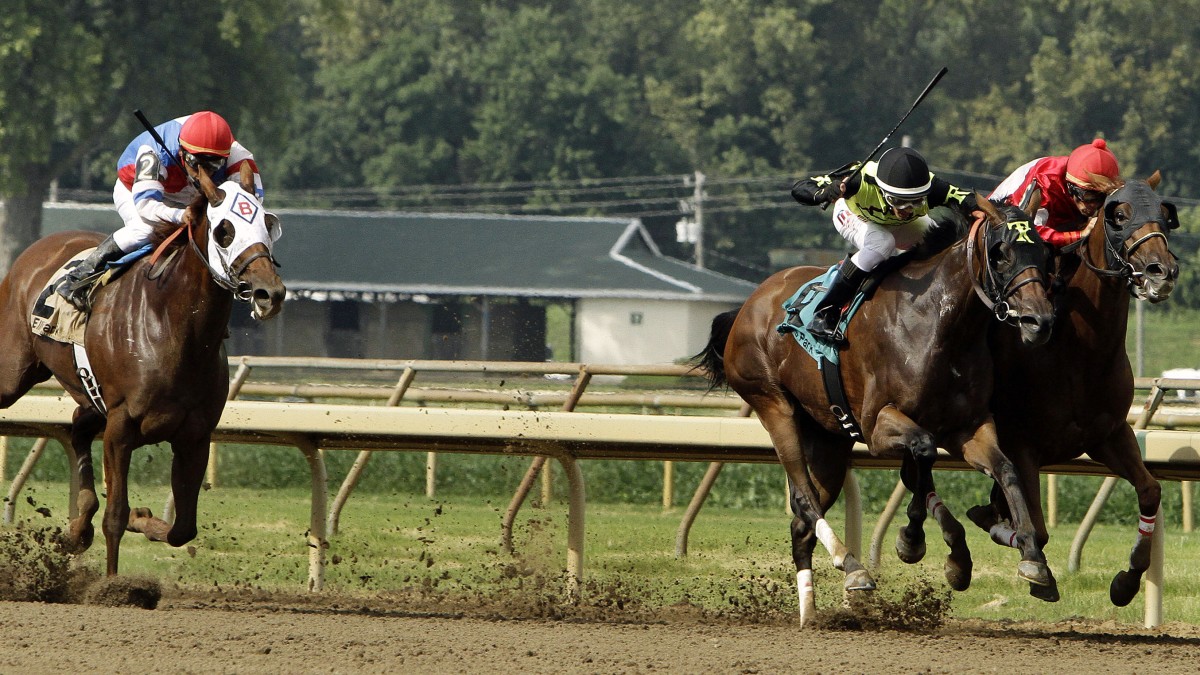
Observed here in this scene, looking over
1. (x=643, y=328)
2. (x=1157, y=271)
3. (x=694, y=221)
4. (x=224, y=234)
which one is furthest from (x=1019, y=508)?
(x=694, y=221)

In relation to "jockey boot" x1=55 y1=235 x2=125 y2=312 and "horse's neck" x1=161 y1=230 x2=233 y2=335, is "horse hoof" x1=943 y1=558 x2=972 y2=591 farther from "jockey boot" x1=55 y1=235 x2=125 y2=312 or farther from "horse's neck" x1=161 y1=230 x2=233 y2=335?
"jockey boot" x1=55 y1=235 x2=125 y2=312

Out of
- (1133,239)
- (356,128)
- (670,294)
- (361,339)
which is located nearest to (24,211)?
(361,339)

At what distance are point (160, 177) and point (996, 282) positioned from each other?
3.27m

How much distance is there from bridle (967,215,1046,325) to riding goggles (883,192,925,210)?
273 millimetres

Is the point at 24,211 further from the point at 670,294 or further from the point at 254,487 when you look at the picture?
the point at 254,487

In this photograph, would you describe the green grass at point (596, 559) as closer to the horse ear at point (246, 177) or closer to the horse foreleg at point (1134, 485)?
the horse foreleg at point (1134, 485)

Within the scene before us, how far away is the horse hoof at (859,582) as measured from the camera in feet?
18.6

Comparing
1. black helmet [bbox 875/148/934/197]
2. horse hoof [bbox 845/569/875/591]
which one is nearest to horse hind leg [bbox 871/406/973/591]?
horse hoof [bbox 845/569/875/591]

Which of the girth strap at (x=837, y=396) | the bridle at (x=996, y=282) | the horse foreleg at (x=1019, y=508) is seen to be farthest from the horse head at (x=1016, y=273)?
the girth strap at (x=837, y=396)

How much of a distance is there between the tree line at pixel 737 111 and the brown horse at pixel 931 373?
1380 inches

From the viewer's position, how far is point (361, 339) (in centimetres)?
3506

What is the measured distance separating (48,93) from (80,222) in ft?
30.3

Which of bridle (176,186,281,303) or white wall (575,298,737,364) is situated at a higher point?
white wall (575,298,737,364)

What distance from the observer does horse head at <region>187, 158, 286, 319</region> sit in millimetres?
5477
